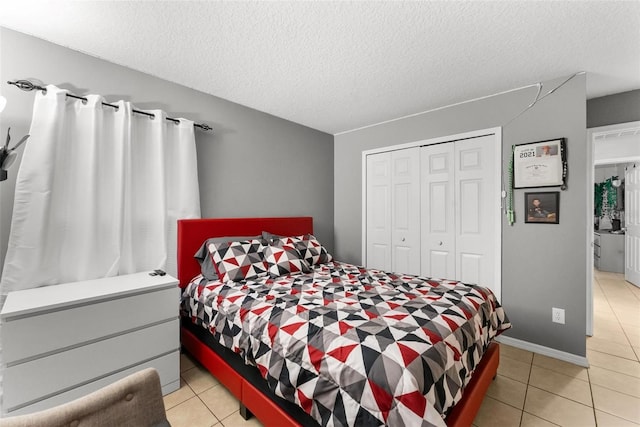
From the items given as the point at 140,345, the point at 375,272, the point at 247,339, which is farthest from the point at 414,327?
the point at 140,345

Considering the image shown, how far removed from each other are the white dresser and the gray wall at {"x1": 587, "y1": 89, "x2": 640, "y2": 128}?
166 inches

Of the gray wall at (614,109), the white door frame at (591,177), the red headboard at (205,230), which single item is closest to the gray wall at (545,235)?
the white door frame at (591,177)

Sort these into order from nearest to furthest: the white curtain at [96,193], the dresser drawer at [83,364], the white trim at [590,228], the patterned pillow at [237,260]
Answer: the dresser drawer at [83,364] → the white curtain at [96,193] → the patterned pillow at [237,260] → the white trim at [590,228]

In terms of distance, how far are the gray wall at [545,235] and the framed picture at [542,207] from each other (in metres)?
0.04

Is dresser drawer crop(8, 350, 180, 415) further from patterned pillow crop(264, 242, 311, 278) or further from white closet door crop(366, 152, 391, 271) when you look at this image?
white closet door crop(366, 152, 391, 271)

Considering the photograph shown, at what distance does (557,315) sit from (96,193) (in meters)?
3.88

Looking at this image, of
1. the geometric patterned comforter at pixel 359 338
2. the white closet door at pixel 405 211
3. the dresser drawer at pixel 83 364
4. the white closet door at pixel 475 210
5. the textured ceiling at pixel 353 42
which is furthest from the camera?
the white closet door at pixel 405 211

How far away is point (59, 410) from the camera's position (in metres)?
0.71

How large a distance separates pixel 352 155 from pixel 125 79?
265 centimetres

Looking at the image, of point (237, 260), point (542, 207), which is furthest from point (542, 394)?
point (237, 260)

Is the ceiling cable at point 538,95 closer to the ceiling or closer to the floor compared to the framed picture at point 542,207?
closer to the ceiling

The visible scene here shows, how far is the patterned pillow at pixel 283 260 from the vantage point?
2391 millimetres

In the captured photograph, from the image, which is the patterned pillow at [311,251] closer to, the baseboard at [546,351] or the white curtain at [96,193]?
the white curtain at [96,193]

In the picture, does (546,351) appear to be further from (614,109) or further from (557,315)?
(614,109)
